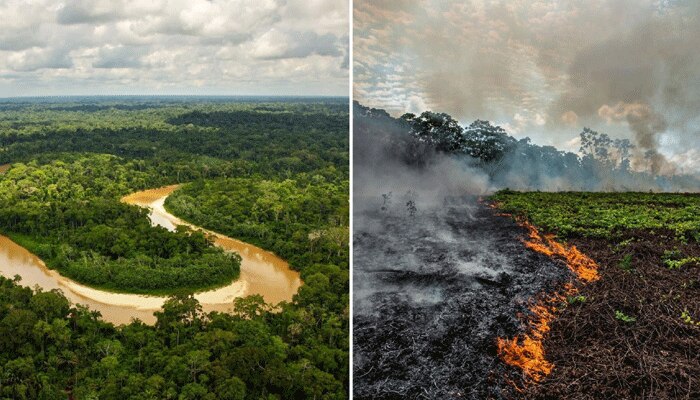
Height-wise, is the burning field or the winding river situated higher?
the burning field

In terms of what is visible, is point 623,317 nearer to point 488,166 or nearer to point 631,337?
point 631,337

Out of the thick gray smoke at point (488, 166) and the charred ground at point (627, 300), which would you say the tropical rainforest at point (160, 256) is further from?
the charred ground at point (627, 300)

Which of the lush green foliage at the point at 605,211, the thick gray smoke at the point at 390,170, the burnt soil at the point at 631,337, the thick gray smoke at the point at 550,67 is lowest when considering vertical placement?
the burnt soil at the point at 631,337

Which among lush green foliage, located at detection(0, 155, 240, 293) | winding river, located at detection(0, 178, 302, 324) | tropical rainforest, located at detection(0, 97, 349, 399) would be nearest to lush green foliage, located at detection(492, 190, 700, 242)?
tropical rainforest, located at detection(0, 97, 349, 399)

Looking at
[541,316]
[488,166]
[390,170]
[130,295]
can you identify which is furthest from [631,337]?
[130,295]

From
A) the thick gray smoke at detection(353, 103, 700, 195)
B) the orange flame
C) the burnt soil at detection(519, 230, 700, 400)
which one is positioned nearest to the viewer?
the burnt soil at detection(519, 230, 700, 400)

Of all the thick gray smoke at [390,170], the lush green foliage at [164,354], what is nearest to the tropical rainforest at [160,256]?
the lush green foliage at [164,354]

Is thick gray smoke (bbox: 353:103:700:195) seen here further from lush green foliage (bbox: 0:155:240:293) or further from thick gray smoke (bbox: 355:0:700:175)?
lush green foliage (bbox: 0:155:240:293)
